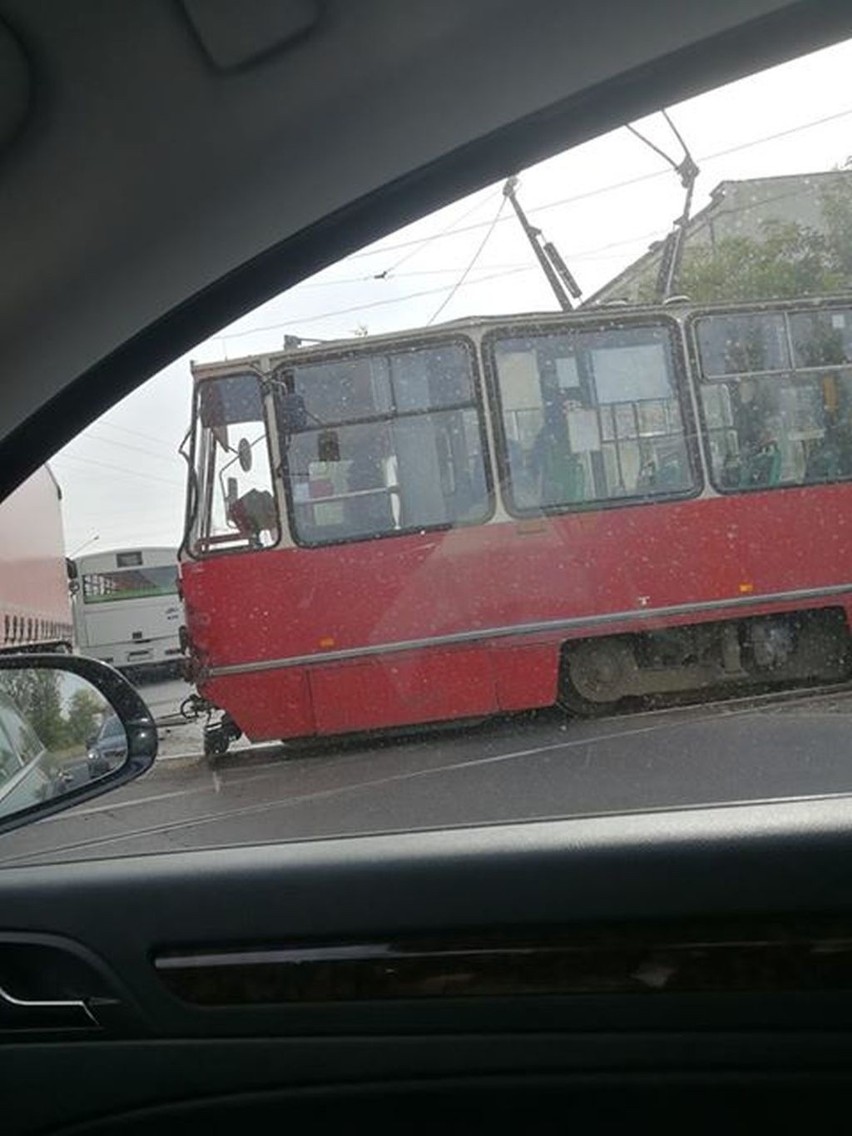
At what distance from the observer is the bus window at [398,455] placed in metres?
5.25

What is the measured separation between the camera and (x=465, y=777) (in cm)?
386

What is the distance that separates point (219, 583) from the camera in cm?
521

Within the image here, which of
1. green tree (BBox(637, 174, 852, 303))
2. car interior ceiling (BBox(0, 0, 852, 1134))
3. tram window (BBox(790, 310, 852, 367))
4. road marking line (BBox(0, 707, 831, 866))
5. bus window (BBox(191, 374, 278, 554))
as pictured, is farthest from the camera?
bus window (BBox(191, 374, 278, 554))

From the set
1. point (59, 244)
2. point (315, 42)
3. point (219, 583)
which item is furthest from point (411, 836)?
point (219, 583)

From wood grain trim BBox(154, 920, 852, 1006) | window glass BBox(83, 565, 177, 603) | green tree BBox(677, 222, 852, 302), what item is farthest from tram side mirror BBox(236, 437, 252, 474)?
wood grain trim BBox(154, 920, 852, 1006)

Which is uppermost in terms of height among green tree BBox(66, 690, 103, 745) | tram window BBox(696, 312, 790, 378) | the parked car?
tram window BBox(696, 312, 790, 378)

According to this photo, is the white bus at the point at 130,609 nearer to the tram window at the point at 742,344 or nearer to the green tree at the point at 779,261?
the green tree at the point at 779,261

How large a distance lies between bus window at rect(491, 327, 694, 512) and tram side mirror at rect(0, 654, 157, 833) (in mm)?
2976

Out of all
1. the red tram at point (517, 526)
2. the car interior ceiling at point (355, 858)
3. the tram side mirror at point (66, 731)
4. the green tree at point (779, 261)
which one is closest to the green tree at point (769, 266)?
the green tree at point (779, 261)

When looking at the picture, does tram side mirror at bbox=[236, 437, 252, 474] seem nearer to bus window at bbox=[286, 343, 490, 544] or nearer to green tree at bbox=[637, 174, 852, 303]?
bus window at bbox=[286, 343, 490, 544]

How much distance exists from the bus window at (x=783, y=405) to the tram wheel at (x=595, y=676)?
2.88ft

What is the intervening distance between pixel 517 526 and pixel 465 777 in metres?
1.63

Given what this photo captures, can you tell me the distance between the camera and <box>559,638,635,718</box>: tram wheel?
15.6ft

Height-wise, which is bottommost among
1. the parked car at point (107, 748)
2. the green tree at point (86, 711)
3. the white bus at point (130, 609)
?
the parked car at point (107, 748)
